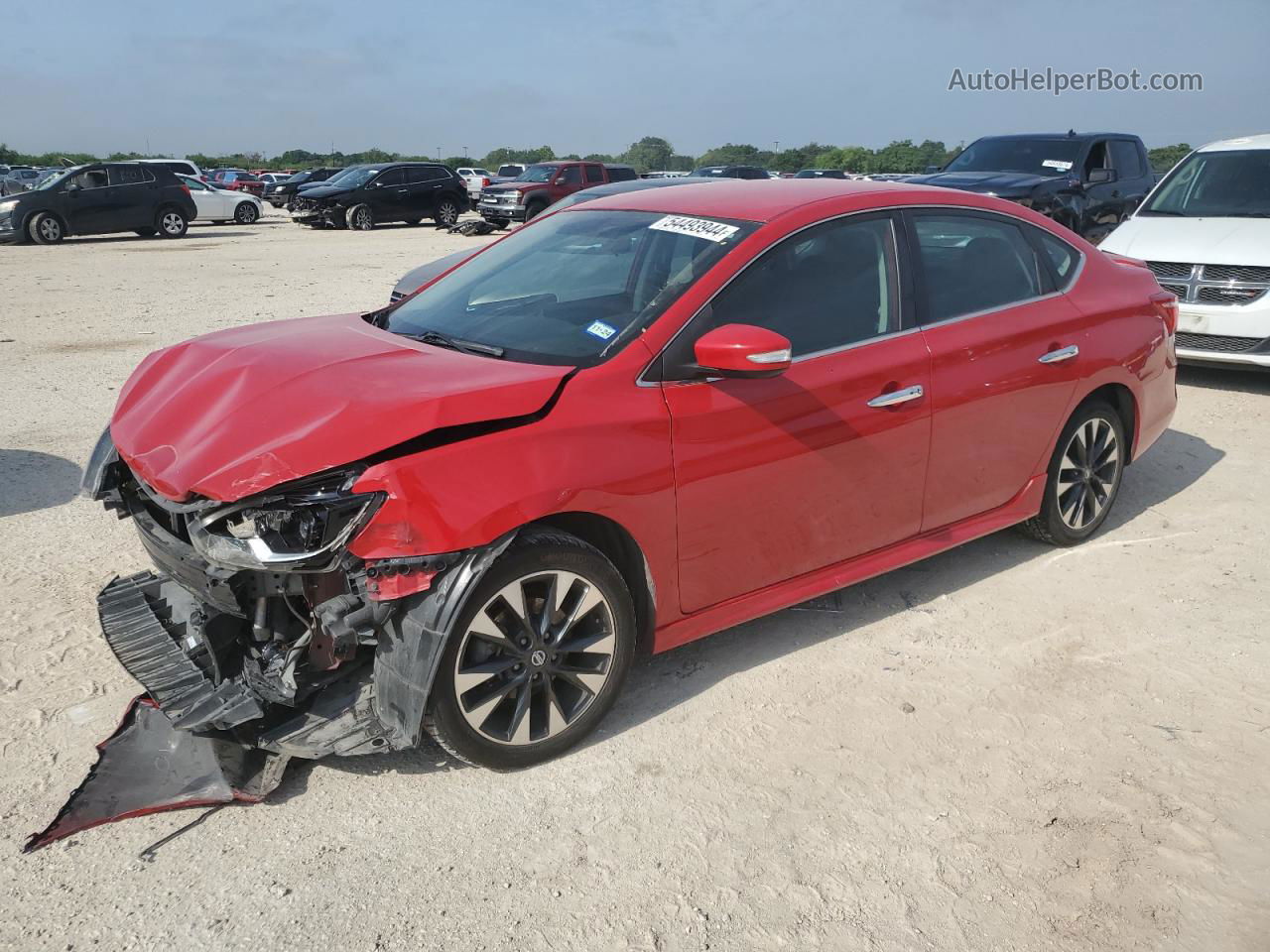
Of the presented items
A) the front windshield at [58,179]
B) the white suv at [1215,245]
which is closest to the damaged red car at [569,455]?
the white suv at [1215,245]

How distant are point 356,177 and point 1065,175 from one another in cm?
1984

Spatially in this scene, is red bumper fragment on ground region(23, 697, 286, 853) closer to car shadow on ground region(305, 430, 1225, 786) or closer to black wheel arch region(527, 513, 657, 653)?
car shadow on ground region(305, 430, 1225, 786)

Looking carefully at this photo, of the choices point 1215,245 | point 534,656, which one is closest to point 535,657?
point 534,656

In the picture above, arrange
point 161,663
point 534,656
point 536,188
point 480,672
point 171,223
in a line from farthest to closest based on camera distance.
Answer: point 536,188 → point 171,223 → point 161,663 → point 534,656 → point 480,672

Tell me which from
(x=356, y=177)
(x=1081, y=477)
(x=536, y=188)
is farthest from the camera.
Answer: (x=356, y=177)

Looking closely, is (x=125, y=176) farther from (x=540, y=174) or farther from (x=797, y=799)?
(x=797, y=799)

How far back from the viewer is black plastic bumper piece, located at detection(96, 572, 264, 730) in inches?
119

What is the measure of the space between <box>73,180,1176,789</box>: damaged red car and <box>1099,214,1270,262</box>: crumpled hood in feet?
14.1

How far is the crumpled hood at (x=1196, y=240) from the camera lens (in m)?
8.02

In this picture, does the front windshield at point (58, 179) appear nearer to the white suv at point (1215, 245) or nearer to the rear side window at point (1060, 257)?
the white suv at point (1215, 245)

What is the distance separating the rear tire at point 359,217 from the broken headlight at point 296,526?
25.3m

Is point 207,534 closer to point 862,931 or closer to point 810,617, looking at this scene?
point 862,931

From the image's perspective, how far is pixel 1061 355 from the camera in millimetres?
4590

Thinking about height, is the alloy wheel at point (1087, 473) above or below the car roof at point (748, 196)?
below
